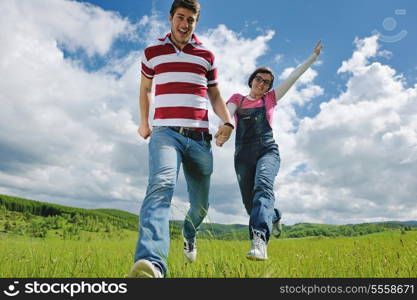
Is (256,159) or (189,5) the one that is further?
(256,159)

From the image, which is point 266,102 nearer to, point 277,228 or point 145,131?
point 277,228

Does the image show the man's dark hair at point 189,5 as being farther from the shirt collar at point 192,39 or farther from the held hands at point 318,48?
the held hands at point 318,48

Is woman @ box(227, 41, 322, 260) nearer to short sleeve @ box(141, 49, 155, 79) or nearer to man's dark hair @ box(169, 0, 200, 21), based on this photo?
short sleeve @ box(141, 49, 155, 79)

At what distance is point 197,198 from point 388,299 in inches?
92.0

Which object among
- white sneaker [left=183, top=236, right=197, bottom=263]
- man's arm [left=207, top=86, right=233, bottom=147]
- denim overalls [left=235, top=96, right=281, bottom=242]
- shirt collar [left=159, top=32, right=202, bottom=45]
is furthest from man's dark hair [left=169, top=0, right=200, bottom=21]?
white sneaker [left=183, top=236, right=197, bottom=263]

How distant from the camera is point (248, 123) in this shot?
5656 millimetres

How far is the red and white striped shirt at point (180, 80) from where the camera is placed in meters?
3.95

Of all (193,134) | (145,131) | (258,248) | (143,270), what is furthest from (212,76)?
(143,270)

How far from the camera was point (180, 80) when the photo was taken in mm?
4035

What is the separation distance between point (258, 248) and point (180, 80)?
6.72ft

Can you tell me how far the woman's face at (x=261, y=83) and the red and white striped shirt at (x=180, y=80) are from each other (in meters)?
1.51

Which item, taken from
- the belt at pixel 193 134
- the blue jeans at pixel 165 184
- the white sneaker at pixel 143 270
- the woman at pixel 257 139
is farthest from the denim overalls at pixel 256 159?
the white sneaker at pixel 143 270

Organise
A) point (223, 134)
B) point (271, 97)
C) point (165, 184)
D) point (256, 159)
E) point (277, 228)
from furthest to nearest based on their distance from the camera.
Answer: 1. point (277, 228)
2. point (271, 97)
3. point (256, 159)
4. point (223, 134)
5. point (165, 184)

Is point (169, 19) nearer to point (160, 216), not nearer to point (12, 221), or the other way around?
point (160, 216)
